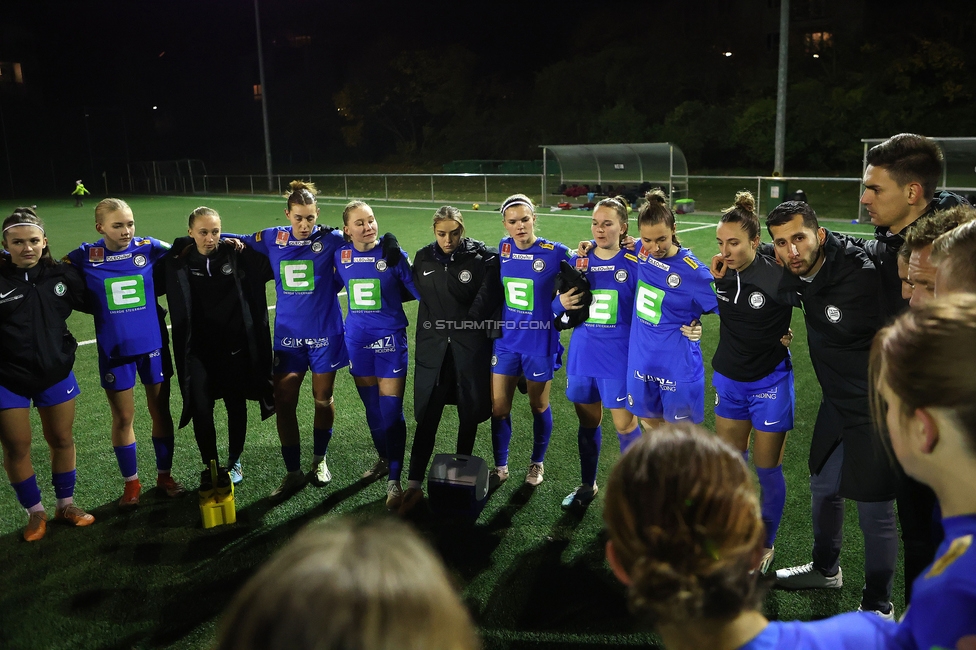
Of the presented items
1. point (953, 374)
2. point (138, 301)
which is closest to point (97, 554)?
point (138, 301)

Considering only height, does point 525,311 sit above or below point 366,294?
below

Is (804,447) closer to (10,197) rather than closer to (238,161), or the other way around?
(10,197)

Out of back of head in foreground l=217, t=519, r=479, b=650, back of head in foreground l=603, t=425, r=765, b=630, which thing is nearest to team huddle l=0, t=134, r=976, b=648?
back of head in foreground l=603, t=425, r=765, b=630

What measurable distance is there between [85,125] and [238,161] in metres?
11.2

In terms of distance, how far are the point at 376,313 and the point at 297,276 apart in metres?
0.66

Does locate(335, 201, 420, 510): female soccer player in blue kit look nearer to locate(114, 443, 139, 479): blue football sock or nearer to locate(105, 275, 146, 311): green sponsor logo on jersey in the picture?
locate(105, 275, 146, 311): green sponsor logo on jersey

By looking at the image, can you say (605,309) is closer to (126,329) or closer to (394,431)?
(394,431)

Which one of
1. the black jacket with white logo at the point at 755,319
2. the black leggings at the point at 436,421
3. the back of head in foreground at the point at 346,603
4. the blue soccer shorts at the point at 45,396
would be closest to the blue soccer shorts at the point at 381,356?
the black leggings at the point at 436,421

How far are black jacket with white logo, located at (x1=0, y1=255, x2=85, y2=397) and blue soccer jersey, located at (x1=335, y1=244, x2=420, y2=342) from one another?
1.86m

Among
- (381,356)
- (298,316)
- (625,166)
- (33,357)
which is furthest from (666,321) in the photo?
(625,166)

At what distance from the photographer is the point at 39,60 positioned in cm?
5022

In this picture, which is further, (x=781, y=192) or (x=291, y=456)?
(x=781, y=192)

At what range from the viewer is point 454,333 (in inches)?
194

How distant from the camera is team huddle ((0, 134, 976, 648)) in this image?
3.47 m
